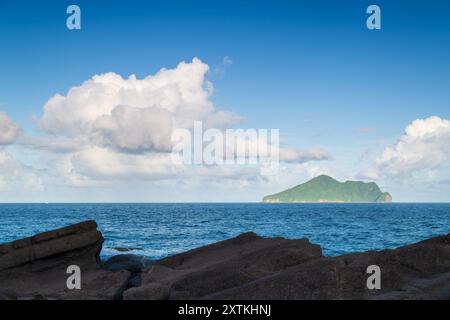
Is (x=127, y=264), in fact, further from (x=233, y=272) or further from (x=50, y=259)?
(x=233, y=272)

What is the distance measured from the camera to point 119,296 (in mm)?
17000

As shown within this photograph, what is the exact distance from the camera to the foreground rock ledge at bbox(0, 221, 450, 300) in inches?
579

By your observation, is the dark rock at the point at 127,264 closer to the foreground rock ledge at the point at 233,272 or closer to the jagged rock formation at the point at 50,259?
the foreground rock ledge at the point at 233,272

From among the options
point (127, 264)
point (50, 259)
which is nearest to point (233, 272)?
point (127, 264)

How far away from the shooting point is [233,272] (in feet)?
58.2

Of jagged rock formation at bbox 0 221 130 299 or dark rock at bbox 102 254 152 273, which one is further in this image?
dark rock at bbox 102 254 152 273

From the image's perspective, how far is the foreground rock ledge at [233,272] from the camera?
1470 centimetres

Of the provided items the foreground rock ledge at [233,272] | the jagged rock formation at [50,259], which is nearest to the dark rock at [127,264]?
the foreground rock ledge at [233,272]

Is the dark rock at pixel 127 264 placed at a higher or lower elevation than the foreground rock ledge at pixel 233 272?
lower

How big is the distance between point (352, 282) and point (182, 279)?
6.77 m

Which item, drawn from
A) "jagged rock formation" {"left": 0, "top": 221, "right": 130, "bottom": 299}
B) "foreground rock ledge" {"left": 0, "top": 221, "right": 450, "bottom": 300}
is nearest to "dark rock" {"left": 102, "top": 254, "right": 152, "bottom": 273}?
"foreground rock ledge" {"left": 0, "top": 221, "right": 450, "bottom": 300}

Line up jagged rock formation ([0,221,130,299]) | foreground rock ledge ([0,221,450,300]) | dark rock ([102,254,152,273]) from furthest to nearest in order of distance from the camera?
1. dark rock ([102,254,152,273])
2. jagged rock formation ([0,221,130,299])
3. foreground rock ledge ([0,221,450,300])

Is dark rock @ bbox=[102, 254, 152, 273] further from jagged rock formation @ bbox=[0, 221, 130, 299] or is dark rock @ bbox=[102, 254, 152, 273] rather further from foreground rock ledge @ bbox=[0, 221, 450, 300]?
jagged rock formation @ bbox=[0, 221, 130, 299]
